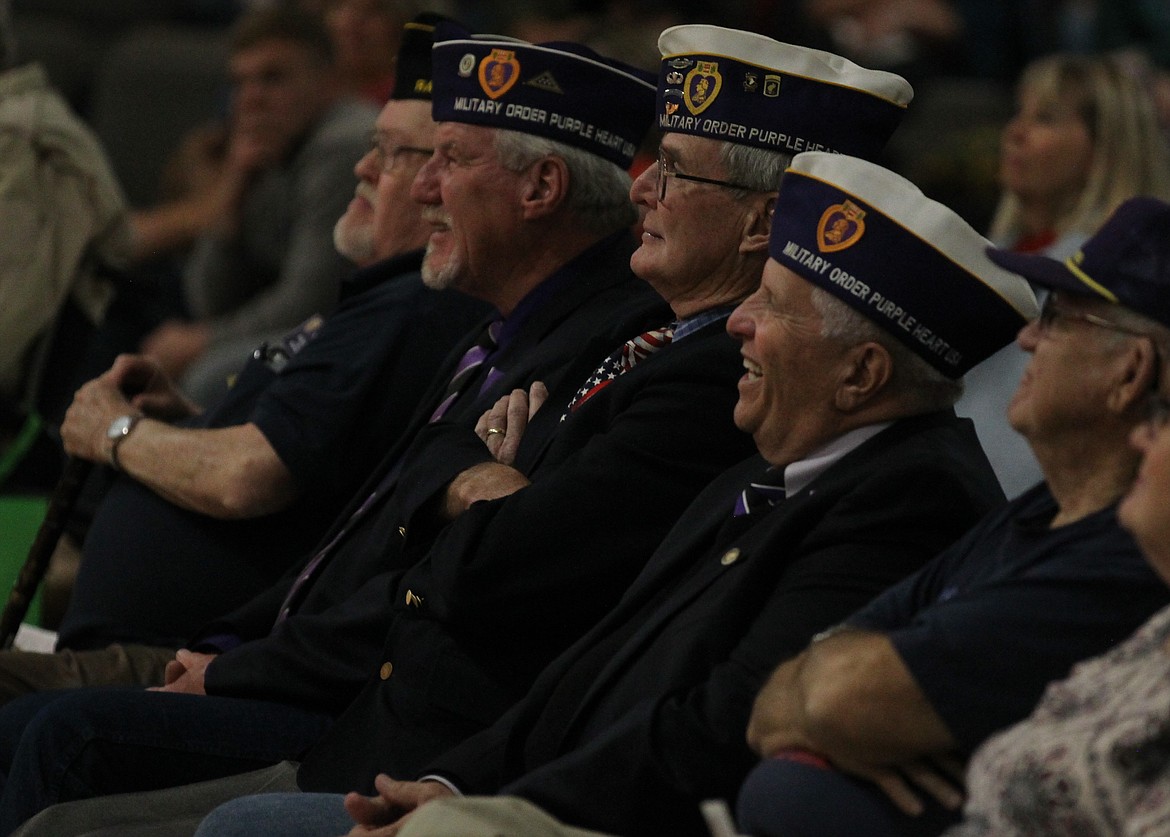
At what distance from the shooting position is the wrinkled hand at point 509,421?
398 cm

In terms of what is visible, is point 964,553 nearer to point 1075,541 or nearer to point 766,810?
point 1075,541

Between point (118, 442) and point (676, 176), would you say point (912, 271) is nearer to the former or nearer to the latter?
point (676, 176)

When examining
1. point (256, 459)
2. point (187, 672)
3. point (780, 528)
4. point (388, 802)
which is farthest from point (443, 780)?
point (256, 459)

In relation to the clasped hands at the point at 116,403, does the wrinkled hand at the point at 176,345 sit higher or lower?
lower

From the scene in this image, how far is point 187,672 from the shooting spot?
14.0ft

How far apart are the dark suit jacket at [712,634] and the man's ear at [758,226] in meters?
0.58

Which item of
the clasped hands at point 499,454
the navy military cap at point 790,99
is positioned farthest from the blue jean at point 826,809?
the navy military cap at point 790,99

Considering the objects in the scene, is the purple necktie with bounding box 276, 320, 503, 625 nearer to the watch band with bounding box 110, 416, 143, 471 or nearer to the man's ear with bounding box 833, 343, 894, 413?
the watch band with bounding box 110, 416, 143, 471

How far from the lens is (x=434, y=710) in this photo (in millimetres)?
3648

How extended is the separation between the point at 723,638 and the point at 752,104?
3.56ft

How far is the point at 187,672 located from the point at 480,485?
0.87 metres

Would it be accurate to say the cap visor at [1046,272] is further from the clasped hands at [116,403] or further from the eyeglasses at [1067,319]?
the clasped hands at [116,403]

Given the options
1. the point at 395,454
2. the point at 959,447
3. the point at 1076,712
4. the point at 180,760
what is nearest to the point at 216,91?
the point at 395,454

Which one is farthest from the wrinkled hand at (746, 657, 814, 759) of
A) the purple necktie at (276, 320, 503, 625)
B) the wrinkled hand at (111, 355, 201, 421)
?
the wrinkled hand at (111, 355, 201, 421)
